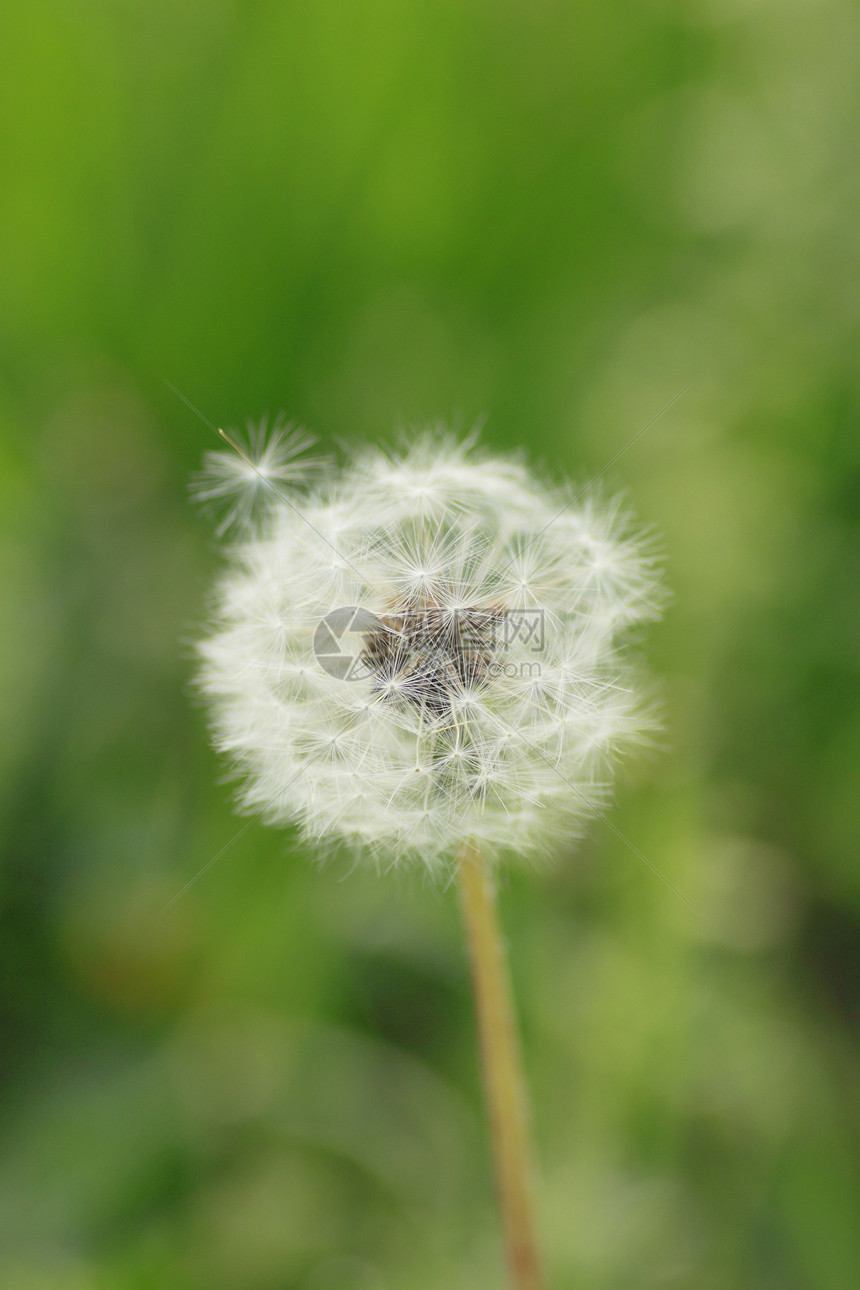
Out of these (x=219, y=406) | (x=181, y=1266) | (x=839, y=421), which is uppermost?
(x=839, y=421)

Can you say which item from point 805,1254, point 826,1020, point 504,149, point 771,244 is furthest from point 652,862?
point 504,149

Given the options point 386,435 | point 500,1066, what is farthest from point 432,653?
point 386,435

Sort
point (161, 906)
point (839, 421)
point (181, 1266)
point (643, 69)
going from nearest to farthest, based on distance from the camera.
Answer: point (181, 1266), point (161, 906), point (839, 421), point (643, 69)

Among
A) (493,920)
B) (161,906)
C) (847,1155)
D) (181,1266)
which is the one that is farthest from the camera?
→ (161,906)

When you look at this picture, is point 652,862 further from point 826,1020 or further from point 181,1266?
point 181,1266

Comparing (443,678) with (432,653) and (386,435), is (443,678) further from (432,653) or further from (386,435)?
(386,435)

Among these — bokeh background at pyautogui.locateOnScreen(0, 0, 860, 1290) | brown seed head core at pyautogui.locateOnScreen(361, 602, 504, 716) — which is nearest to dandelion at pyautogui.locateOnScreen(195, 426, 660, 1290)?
brown seed head core at pyautogui.locateOnScreen(361, 602, 504, 716)

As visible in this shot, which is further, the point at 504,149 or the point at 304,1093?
the point at 504,149

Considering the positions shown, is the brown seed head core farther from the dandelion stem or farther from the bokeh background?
the bokeh background

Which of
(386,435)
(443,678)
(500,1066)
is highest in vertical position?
→ (386,435)
